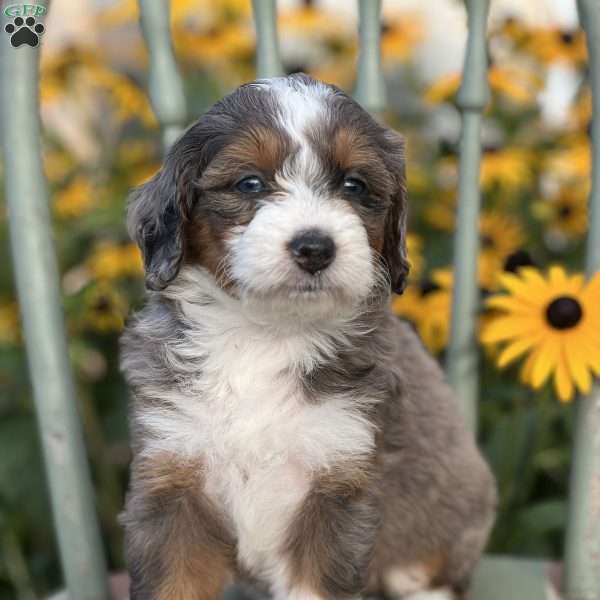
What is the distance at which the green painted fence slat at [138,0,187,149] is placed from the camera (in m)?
2.39

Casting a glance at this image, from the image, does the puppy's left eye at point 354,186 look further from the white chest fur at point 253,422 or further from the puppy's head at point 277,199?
the white chest fur at point 253,422

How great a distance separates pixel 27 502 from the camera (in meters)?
3.40

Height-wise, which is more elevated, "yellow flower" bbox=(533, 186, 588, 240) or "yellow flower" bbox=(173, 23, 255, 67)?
"yellow flower" bbox=(173, 23, 255, 67)

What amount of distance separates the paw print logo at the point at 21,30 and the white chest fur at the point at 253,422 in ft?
2.52

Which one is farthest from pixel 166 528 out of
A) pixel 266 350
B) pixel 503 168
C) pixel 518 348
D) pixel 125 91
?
pixel 125 91

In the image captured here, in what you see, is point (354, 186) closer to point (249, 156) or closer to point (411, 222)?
point (249, 156)

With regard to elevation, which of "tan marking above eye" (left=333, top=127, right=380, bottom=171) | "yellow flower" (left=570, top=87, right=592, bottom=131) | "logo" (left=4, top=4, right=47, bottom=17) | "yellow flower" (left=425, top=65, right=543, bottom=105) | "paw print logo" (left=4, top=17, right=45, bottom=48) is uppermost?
"logo" (left=4, top=4, right=47, bottom=17)

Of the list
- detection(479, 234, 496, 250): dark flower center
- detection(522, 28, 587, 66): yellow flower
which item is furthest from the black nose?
detection(522, 28, 587, 66): yellow flower

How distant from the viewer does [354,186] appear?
6.27 ft

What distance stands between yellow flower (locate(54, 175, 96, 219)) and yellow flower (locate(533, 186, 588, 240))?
1.63m

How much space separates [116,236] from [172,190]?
169cm

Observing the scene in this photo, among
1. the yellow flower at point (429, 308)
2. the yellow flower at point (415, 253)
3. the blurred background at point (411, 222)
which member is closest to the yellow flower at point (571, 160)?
the blurred background at point (411, 222)

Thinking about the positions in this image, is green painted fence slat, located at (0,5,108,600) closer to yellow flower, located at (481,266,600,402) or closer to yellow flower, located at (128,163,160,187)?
yellow flower, located at (481,266,600,402)

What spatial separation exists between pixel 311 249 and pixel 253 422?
Answer: 1.35ft
